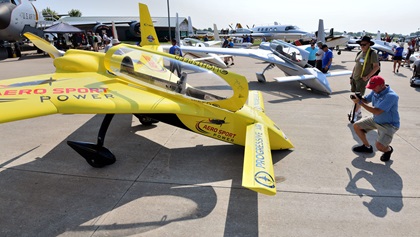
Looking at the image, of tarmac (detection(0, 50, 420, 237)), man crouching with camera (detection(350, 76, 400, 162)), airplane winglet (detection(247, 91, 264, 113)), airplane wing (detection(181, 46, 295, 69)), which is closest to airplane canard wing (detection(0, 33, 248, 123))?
tarmac (detection(0, 50, 420, 237))

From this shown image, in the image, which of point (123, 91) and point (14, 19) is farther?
point (14, 19)

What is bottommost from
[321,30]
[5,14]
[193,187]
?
[193,187]

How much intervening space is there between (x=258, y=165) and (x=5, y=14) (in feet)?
66.2

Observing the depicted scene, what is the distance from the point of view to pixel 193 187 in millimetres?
3592

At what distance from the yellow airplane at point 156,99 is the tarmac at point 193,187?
1.71 ft

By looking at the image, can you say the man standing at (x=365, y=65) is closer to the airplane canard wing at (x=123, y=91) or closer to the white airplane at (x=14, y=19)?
the airplane canard wing at (x=123, y=91)

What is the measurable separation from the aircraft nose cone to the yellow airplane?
1618cm

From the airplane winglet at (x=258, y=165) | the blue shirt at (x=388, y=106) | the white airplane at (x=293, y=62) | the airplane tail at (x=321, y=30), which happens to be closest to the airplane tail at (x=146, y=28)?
the white airplane at (x=293, y=62)

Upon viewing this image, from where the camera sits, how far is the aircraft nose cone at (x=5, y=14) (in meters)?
16.1

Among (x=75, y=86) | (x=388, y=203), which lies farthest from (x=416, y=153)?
(x=75, y=86)

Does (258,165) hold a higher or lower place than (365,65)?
lower

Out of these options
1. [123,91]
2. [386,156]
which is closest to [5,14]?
[123,91]

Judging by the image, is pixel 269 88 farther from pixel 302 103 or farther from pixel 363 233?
pixel 363 233

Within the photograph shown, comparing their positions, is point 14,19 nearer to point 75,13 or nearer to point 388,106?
point 388,106
